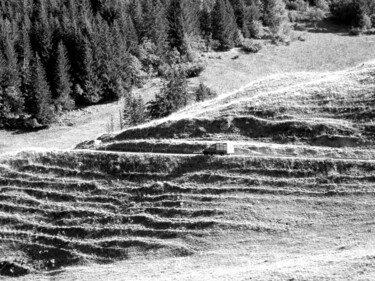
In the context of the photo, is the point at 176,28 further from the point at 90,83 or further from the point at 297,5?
the point at 297,5

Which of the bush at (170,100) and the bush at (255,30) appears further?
Result: the bush at (255,30)

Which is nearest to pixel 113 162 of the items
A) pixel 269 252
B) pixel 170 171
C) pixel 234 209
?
pixel 170 171

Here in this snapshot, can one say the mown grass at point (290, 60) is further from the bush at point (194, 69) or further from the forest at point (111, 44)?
the forest at point (111, 44)

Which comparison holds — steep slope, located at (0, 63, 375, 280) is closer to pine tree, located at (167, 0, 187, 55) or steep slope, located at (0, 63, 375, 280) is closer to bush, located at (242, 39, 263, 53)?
pine tree, located at (167, 0, 187, 55)

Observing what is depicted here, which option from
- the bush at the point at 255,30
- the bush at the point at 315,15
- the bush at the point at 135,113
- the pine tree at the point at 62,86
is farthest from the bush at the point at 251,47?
the bush at the point at 135,113

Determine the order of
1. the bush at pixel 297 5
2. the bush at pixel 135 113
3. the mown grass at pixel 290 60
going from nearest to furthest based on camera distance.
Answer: the bush at pixel 135 113 → the mown grass at pixel 290 60 → the bush at pixel 297 5

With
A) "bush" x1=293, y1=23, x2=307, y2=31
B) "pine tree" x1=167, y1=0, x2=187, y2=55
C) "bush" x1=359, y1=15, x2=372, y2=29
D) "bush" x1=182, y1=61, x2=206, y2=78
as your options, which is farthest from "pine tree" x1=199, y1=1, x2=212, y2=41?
"bush" x1=359, y1=15, x2=372, y2=29
